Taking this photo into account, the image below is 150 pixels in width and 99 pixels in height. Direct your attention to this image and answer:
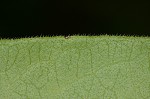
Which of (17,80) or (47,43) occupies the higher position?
(47,43)

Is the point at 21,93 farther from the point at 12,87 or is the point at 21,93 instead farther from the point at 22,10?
the point at 22,10

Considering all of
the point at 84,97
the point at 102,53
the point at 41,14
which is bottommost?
the point at 84,97

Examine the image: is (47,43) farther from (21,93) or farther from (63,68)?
(21,93)

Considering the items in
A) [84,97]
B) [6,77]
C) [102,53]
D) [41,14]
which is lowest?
[84,97]

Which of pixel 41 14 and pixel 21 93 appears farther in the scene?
pixel 41 14

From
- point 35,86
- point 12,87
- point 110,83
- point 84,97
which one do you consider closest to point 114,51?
point 110,83

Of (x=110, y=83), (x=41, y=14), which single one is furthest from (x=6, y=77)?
(x=41, y=14)
